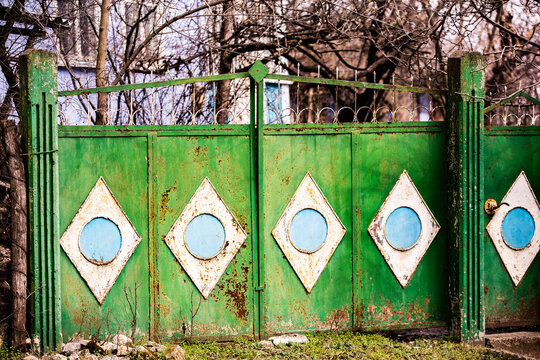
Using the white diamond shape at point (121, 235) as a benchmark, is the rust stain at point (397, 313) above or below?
below

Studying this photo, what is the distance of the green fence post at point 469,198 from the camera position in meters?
4.41

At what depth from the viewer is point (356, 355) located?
4.09 m

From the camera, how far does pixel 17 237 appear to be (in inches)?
155

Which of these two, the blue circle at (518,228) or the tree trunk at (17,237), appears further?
the blue circle at (518,228)

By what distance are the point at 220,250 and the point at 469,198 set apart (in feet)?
7.42

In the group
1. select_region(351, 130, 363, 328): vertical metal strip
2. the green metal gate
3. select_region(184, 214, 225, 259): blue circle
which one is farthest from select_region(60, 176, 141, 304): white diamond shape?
select_region(351, 130, 363, 328): vertical metal strip

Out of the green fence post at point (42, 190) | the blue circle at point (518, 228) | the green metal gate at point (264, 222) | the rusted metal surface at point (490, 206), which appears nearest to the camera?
the green fence post at point (42, 190)

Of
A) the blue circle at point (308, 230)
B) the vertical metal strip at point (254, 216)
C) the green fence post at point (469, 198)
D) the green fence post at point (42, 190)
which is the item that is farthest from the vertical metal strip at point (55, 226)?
the green fence post at point (469, 198)

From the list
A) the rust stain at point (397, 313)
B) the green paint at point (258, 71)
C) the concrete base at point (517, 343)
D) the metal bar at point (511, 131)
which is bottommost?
the concrete base at point (517, 343)

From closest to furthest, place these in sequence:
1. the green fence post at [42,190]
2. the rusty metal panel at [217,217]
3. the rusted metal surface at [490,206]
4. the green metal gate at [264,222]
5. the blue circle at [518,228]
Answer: the green fence post at [42,190] → the green metal gate at [264,222] → the rusty metal panel at [217,217] → the rusted metal surface at [490,206] → the blue circle at [518,228]

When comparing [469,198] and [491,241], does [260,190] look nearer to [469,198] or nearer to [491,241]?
[469,198]

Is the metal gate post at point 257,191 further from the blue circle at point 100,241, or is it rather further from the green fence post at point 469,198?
the green fence post at point 469,198

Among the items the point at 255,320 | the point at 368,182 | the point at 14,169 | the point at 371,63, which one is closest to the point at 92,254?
the point at 14,169

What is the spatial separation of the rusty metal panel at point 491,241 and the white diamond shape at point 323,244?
4.98ft
